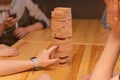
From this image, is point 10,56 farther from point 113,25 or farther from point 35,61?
point 113,25

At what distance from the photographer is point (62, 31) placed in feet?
4.00

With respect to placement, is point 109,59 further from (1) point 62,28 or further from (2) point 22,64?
(2) point 22,64

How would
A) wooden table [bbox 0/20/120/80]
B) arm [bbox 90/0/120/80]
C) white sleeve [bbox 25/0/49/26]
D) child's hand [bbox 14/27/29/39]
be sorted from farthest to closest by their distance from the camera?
white sleeve [bbox 25/0/49/26] < child's hand [bbox 14/27/29/39] < wooden table [bbox 0/20/120/80] < arm [bbox 90/0/120/80]

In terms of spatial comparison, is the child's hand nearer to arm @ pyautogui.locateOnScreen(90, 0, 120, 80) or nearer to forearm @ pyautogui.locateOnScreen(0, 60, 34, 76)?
forearm @ pyautogui.locateOnScreen(0, 60, 34, 76)

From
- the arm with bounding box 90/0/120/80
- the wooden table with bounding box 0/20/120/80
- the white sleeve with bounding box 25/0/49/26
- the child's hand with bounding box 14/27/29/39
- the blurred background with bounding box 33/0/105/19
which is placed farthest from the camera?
the blurred background with bounding box 33/0/105/19

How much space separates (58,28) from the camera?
1226mm

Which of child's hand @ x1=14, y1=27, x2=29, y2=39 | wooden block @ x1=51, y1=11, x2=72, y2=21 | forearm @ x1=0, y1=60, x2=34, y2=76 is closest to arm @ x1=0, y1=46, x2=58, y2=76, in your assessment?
forearm @ x1=0, y1=60, x2=34, y2=76

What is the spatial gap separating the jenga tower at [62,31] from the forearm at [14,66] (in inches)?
5.8

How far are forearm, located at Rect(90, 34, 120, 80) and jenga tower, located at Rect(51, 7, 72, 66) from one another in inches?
9.4

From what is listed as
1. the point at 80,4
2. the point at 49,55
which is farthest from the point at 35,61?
the point at 80,4

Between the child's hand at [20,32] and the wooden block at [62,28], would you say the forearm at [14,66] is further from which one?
the child's hand at [20,32]

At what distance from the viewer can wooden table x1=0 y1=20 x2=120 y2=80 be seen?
1.17 m

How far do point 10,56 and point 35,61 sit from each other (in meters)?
0.23

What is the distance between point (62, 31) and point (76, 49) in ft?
1.06
